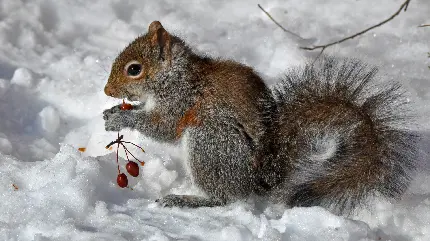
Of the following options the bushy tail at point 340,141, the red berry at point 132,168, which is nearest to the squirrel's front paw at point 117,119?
the red berry at point 132,168

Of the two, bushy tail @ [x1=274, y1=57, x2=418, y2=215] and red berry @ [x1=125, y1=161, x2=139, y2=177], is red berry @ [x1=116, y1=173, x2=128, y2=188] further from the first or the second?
bushy tail @ [x1=274, y1=57, x2=418, y2=215]

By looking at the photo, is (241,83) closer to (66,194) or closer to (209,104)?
(209,104)

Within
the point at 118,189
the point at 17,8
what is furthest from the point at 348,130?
the point at 17,8

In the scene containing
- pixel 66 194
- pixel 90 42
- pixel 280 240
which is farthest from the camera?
pixel 90 42

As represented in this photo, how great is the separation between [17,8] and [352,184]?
8.45ft

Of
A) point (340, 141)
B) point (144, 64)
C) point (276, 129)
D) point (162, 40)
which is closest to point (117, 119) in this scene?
point (144, 64)

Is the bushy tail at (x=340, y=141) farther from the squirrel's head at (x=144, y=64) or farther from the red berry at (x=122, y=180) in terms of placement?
the red berry at (x=122, y=180)

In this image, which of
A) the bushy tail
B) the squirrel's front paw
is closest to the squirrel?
the bushy tail

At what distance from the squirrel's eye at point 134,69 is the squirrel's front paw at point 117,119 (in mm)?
186

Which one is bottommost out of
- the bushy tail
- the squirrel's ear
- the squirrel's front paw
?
the bushy tail

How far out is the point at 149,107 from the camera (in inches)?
110

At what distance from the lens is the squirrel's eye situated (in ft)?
9.04

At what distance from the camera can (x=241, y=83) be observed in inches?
104

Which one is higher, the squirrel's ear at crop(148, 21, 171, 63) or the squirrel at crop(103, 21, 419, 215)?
the squirrel's ear at crop(148, 21, 171, 63)
